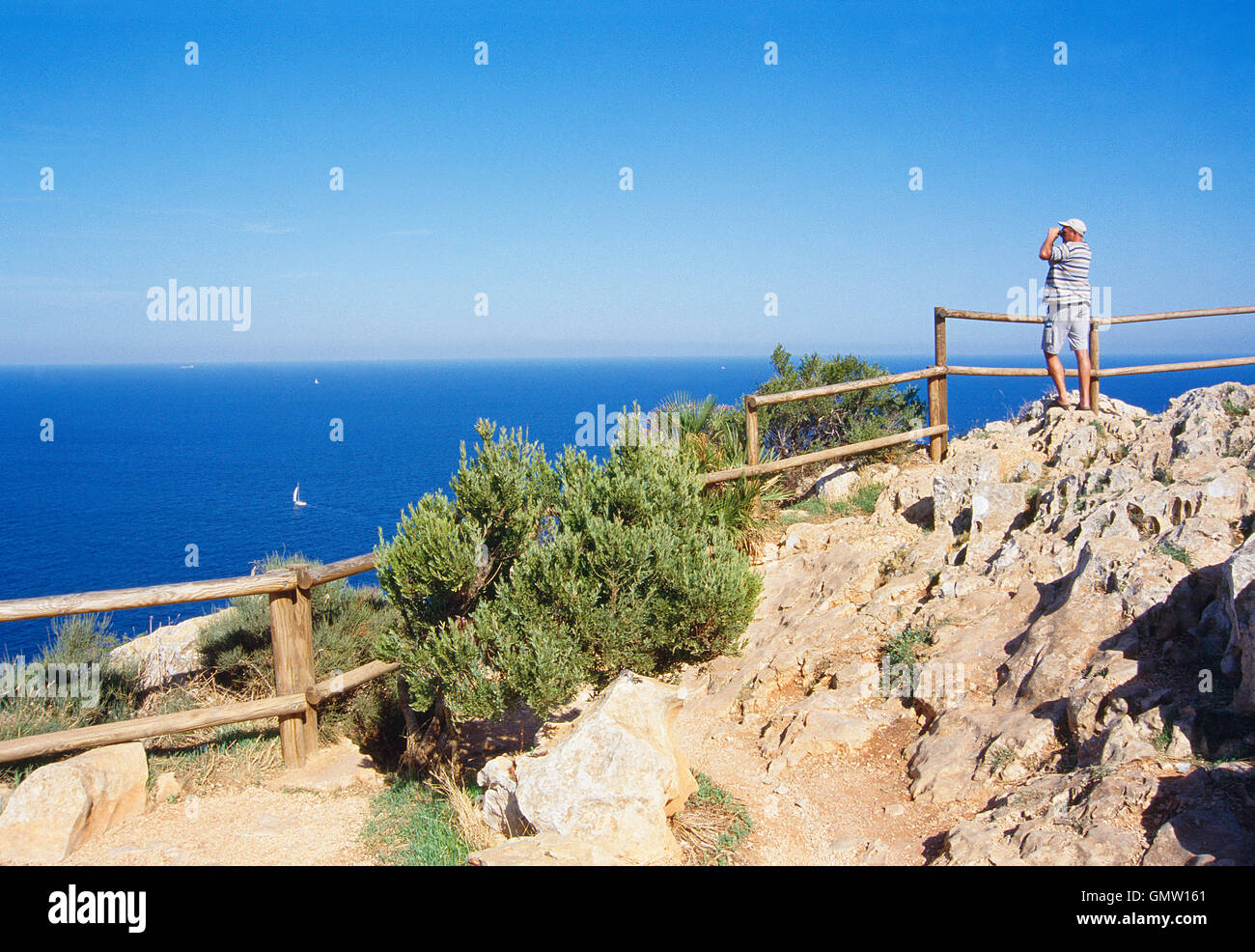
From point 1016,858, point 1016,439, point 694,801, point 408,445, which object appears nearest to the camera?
point 1016,858

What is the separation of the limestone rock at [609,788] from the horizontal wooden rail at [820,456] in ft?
14.4

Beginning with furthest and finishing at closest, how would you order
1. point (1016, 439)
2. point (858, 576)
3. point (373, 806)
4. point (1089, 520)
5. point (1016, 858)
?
point (1016, 439)
point (858, 576)
point (1089, 520)
point (373, 806)
point (1016, 858)

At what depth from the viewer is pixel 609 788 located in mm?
4473

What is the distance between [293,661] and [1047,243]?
9.51m

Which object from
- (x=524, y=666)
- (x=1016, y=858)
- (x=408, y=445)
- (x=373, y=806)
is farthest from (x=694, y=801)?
(x=408, y=445)

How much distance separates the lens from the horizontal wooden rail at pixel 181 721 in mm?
5691

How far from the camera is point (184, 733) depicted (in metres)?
6.72

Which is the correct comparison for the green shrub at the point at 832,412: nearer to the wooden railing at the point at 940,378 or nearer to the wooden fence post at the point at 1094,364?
the wooden railing at the point at 940,378

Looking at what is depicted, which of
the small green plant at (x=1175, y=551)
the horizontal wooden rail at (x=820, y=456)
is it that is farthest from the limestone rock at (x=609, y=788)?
the horizontal wooden rail at (x=820, y=456)

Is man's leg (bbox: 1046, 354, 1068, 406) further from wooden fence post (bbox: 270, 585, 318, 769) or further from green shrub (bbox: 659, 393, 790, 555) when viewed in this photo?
wooden fence post (bbox: 270, 585, 318, 769)

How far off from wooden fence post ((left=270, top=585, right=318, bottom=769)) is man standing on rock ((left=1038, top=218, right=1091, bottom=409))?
9006 mm
